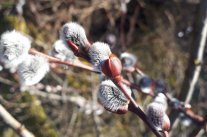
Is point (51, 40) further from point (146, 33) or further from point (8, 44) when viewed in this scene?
point (8, 44)

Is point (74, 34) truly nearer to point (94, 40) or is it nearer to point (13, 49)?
point (13, 49)

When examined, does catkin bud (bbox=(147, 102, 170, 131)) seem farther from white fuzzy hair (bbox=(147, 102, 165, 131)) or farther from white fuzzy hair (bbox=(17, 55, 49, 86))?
white fuzzy hair (bbox=(17, 55, 49, 86))

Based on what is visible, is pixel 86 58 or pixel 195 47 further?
pixel 195 47

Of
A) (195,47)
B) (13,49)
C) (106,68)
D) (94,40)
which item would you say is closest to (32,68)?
(13,49)

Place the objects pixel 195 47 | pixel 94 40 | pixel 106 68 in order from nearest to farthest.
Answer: pixel 106 68 → pixel 195 47 → pixel 94 40

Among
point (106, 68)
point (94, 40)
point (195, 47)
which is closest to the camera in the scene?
point (106, 68)

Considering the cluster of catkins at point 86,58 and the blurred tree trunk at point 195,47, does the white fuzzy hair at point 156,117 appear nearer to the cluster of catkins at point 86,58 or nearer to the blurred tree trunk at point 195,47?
the cluster of catkins at point 86,58

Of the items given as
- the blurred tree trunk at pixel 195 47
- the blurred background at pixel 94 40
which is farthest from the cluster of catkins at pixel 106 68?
the blurred background at pixel 94 40
